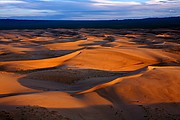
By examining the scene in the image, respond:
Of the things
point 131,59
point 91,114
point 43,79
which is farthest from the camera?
point 131,59

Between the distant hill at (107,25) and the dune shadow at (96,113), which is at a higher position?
the dune shadow at (96,113)

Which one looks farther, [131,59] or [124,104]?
[131,59]

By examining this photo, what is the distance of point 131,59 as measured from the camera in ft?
54.0

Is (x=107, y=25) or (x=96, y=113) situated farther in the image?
(x=107, y=25)

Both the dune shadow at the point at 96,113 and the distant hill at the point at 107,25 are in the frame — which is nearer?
the dune shadow at the point at 96,113

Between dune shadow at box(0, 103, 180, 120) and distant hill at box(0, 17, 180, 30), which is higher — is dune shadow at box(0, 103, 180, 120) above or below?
above

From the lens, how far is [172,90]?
27.0 feet

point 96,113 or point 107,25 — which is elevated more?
point 96,113

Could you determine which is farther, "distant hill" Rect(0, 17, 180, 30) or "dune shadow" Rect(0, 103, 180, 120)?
"distant hill" Rect(0, 17, 180, 30)

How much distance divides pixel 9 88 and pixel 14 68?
14.6 ft

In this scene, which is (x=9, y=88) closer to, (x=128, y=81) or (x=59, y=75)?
(x=59, y=75)

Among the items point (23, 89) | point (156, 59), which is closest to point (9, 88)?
point (23, 89)

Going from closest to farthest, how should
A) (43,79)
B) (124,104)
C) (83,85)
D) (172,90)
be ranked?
1. (124,104)
2. (172,90)
3. (83,85)
4. (43,79)

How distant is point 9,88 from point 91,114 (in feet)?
9.88
